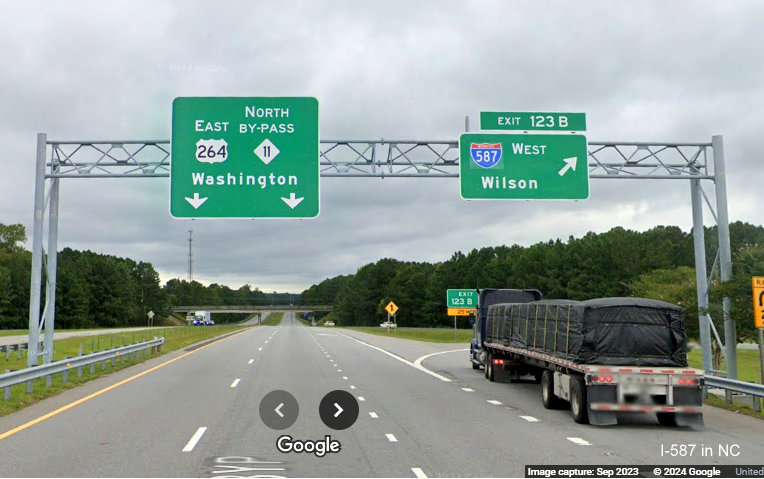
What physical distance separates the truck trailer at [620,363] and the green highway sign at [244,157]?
24.6 ft

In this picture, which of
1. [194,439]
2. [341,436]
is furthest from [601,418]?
[194,439]

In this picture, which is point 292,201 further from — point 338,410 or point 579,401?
point 579,401

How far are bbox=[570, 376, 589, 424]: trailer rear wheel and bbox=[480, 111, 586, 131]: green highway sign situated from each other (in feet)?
26.6

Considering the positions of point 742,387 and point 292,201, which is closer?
point 742,387

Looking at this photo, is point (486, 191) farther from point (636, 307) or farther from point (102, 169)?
point (102, 169)

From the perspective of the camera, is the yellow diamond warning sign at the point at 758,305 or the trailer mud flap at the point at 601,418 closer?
the trailer mud flap at the point at 601,418

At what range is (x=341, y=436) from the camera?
10.9 meters

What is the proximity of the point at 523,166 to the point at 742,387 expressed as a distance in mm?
7764

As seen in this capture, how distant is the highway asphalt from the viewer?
8617 millimetres

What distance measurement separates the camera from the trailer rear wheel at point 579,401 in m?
12.5

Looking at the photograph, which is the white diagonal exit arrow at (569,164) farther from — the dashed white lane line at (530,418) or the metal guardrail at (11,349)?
the metal guardrail at (11,349)

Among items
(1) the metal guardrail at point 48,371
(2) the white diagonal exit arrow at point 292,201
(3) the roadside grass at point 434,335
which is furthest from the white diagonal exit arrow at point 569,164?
(3) the roadside grass at point 434,335

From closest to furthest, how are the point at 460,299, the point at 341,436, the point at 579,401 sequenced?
1. the point at 341,436
2. the point at 579,401
3. the point at 460,299

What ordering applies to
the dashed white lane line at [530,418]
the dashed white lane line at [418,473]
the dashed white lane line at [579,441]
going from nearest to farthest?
1. the dashed white lane line at [418,473]
2. the dashed white lane line at [579,441]
3. the dashed white lane line at [530,418]
